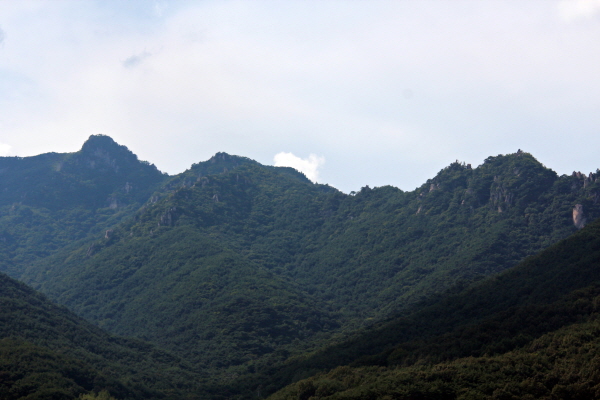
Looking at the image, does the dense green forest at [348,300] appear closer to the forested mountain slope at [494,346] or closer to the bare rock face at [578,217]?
the bare rock face at [578,217]

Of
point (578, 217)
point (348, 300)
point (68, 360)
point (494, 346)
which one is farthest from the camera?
point (348, 300)

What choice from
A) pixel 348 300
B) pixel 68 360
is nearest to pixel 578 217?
pixel 348 300

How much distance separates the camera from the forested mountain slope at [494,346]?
222 feet

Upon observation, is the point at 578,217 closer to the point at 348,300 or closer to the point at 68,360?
the point at 348,300

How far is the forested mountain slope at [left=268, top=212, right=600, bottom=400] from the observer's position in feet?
222

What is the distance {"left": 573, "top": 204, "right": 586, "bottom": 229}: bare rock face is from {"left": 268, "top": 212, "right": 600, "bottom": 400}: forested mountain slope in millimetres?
Answer: 37153

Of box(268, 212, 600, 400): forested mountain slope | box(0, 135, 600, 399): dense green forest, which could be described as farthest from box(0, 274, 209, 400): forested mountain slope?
box(268, 212, 600, 400): forested mountain slope

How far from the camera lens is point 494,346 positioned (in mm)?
80562

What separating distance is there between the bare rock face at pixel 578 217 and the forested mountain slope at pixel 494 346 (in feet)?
122

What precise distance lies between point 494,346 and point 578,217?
285 feet

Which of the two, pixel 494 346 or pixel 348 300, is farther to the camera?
pixel 348 300

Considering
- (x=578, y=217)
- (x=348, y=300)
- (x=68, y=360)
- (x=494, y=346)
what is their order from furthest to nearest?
(x=348, y=300) → (x=578, y=217) → (x=68, y=360) → (x=494, y=346)

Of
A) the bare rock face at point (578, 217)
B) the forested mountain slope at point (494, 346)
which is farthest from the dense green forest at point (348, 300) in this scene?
the forested mountain slope at point (494, 346)

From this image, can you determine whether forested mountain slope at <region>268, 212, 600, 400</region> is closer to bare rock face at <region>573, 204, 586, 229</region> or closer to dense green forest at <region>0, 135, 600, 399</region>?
dense green forest at <region>0, 135, 600, 399</region>
